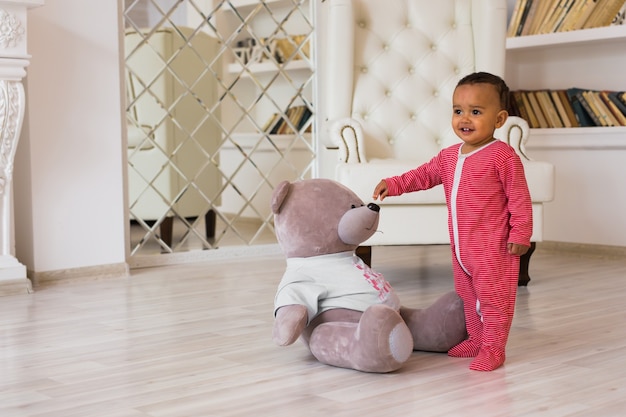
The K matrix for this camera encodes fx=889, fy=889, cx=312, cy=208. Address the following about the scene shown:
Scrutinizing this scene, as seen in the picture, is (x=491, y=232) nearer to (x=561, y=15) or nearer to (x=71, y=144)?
(x=71, y=144)

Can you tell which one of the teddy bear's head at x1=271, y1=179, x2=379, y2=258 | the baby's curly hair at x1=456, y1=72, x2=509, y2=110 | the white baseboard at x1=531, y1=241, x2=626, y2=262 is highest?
the baby's curly hair at x1=456, y1=72, x2=509, y2=110

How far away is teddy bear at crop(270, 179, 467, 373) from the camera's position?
68.6 inches

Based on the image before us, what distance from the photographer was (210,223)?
12.0 ft

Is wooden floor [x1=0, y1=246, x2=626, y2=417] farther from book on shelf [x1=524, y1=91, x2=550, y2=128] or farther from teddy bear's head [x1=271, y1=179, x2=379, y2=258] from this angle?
book on shelf [x1=524, y1=91, x2=550, y2=128]

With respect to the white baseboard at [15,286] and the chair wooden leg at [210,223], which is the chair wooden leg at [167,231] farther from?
the white baseboard at [15,286]

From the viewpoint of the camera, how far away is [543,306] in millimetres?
2475

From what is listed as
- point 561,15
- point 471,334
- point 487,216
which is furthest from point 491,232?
point 561,15

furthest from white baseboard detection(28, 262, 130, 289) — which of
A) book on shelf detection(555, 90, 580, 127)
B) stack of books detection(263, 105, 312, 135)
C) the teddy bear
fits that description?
book on shelf detection(555, 90, 580, 127)

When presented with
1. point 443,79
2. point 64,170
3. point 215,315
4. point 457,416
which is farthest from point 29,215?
point 457,416

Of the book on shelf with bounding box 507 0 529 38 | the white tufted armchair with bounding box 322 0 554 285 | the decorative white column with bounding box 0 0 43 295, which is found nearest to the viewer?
the decorative white column with bounding box 0 0 43 295

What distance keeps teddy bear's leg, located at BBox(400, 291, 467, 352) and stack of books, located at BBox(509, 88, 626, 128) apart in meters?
2.05

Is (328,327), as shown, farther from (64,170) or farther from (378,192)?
(64,170)

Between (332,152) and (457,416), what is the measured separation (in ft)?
8.35

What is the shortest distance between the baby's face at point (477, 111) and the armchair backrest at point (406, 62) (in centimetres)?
136
